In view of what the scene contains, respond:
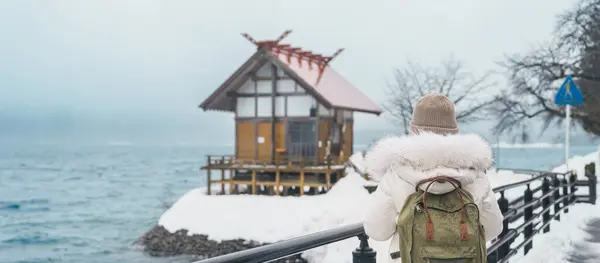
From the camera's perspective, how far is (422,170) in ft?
10.1

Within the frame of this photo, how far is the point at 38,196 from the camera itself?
6041 cm

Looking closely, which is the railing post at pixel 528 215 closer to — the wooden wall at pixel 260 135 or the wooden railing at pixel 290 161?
the wooden railing at pixel 290 161

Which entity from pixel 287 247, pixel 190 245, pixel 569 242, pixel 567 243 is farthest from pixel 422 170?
pixel 190 245

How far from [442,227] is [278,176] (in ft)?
90.5

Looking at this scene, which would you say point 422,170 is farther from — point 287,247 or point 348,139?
point 348,139

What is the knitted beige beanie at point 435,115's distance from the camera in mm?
3256

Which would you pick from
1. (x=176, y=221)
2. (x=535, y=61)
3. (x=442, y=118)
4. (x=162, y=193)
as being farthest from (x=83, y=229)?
(x=442, y=118)

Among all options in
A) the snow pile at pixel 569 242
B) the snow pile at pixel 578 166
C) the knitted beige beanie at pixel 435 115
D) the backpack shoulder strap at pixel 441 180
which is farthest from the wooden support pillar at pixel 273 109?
the backpack shoulder strap at pixel 441 180

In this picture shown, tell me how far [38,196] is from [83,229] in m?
25.8

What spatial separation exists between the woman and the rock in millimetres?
21538

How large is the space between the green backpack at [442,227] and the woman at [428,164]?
0.06 m

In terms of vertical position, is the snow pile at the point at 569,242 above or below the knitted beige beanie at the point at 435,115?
below

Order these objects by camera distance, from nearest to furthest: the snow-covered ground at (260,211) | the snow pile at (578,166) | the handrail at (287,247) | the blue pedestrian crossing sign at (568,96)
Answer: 1. the handrail at (287,247)
2. the blue pedestrian crossing sign at (568,96)
3. the snow-covered ground at (260,211)
4. the snow pile at (578,166)

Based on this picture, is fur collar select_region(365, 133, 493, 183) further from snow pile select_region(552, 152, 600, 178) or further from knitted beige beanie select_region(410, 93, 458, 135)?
snow pile select_region(552, 152, 600, 178)
